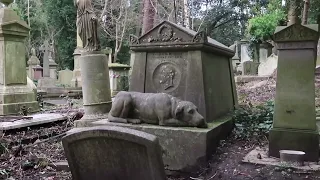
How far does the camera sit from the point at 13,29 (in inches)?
316

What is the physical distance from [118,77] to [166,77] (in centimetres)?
867

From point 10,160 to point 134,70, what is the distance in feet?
7.84

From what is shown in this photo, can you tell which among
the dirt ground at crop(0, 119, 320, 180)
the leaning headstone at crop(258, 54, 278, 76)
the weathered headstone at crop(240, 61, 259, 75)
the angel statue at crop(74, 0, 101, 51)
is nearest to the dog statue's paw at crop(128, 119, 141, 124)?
the dirt ground at crop(0, 119, 320, 180)

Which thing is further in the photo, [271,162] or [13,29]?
[13,29]

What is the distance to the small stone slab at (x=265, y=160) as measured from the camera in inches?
151

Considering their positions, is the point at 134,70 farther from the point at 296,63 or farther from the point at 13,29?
the point at 13,29

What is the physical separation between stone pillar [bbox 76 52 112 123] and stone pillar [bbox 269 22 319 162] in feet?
10.3

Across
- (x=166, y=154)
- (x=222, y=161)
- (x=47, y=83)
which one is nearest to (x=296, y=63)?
(x=222, y=161)

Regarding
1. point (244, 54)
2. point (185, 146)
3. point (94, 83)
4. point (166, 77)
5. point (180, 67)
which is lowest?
point (185, 146)

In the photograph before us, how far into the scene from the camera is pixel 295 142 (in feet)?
13.9

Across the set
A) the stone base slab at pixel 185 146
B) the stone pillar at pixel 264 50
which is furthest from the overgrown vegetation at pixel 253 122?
the stone pillar at pixel 264 50

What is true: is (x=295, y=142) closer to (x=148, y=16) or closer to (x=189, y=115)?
(x=189, y=115)

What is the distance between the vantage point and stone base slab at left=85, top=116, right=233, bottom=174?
414 cm

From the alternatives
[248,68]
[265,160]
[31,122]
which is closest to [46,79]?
[248,68]
